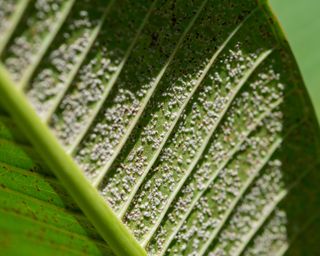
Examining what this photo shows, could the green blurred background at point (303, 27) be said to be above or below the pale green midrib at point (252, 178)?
above

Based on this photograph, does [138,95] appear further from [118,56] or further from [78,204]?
[78,204]

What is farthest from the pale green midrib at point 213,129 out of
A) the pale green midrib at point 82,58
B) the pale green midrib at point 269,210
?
the pale green midrib at point 82,58

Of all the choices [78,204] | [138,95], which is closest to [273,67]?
[138,95]

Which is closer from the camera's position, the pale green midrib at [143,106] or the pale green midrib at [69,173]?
the pale green midrib at [69,173]

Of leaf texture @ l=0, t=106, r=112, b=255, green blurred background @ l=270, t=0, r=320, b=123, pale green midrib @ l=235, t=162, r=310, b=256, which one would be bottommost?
leaf texture @ l=0, t=106, r=112, b=255

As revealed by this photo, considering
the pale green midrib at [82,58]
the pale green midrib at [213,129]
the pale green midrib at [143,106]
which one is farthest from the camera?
the pale green midrib at [213,129]

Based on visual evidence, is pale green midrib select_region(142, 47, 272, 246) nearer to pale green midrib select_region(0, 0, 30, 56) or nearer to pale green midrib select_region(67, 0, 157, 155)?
pale green midrib select_region(67, 0, 157, 155)

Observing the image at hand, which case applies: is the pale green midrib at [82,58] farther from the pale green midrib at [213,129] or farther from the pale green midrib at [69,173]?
the pale green midrib at [213,129]

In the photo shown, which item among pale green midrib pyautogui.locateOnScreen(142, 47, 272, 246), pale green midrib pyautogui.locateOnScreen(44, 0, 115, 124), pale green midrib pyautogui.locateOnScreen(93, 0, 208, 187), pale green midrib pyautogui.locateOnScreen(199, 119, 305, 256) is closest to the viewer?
pale green midrib pyautogui.locateOnScreen(44, 0, 115, 124)

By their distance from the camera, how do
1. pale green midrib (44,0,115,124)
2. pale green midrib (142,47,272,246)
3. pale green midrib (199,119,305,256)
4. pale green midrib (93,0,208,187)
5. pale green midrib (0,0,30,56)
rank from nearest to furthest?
pale green midrib (0,0,30,56), pale green midrib (44,0,115,124), pale green midrib (93,0,208,187), pale green midrib (142,47,272,246), pale green midrib (199,119,305,256)

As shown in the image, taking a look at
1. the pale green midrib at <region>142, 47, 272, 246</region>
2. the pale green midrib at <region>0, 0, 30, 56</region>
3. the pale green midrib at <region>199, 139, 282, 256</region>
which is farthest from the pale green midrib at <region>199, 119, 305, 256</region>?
the pale green midrib at <region>0, 0, 30, 56</region>
